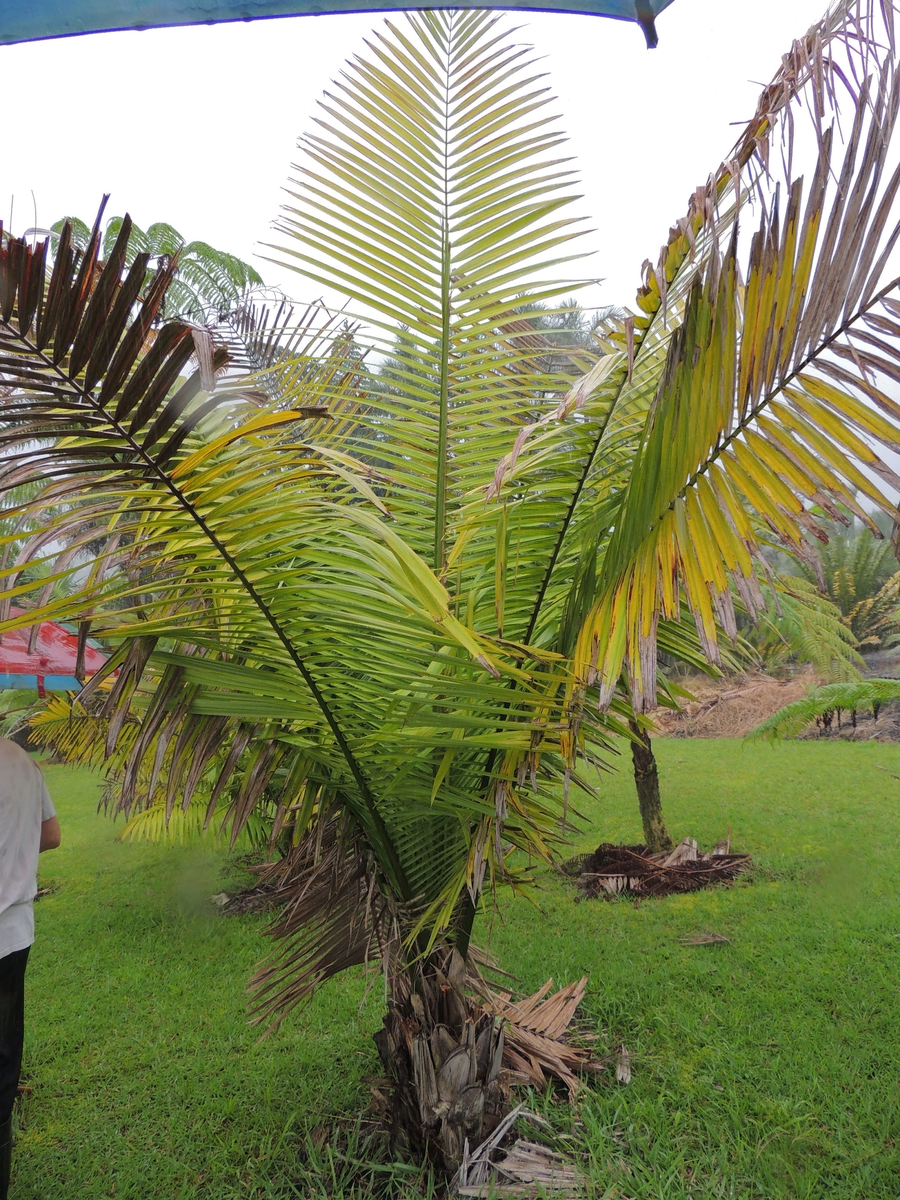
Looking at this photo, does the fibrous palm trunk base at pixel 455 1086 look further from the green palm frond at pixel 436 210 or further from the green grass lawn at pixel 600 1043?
the green palm frond at pixel 436 210

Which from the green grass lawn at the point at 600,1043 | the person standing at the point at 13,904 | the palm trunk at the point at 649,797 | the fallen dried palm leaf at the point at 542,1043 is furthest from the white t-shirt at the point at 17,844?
the palm trunk at the point at 649,797

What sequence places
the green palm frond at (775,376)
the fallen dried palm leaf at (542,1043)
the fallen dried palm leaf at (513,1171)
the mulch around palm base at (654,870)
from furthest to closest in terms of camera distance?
the mulch around palm base at (654,870)
the fallen dried palm leaf at (542,1043)
the fallen dried palm leaf at (513,1171)
the green palm frond at (775,376)

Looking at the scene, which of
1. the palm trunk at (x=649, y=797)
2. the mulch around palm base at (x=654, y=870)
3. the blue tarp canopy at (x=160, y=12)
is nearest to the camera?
the blue tarp canopy at (x=160, y=12)

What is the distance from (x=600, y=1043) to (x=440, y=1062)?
0.93 meters

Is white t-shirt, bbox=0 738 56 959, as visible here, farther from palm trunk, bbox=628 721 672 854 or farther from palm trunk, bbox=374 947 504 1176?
palm trunk, bbox=628 721 672 854

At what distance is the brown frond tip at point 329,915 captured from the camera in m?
1.95

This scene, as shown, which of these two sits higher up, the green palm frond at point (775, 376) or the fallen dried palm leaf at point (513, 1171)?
the green palm frond at point (775, 376)

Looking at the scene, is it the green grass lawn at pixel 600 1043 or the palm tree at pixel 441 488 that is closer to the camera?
the palm tree at pixel 441 488

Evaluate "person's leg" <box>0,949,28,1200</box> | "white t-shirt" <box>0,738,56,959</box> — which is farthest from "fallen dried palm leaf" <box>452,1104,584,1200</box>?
"white t-shirt" <box>0,738,56,959</box>

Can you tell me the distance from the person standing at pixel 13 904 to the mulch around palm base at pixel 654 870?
2.85 m

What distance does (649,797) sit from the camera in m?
4.39

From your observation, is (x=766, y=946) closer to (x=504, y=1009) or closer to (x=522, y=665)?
(x=504, y=1009)

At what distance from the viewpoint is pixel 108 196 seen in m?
A: 0.90

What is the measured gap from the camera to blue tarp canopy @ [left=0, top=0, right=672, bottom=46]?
139 centimetres
